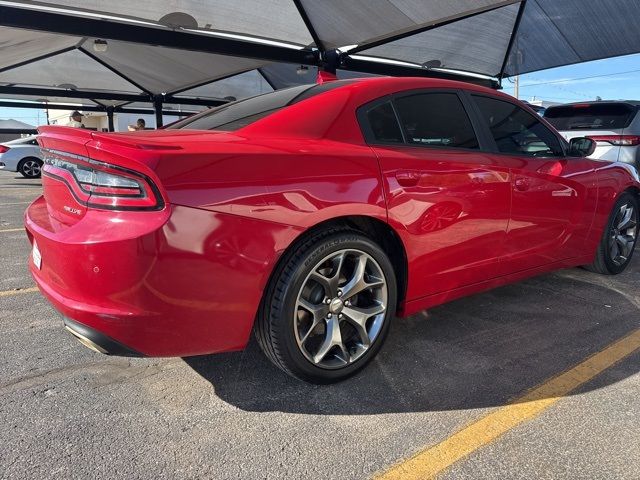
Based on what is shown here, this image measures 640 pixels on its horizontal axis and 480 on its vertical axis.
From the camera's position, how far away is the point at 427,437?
6.96 ft

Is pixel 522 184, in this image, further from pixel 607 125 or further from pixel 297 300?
pixel 607 125

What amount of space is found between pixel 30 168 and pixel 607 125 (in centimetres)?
1530

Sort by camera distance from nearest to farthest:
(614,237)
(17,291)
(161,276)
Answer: (161,276) → (17,291) → (614,237)

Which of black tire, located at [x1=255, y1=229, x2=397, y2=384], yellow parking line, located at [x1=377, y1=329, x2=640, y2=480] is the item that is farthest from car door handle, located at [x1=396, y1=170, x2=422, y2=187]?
yellow parking line, located at [x1=377, y1=329, x2=640, y2=480]

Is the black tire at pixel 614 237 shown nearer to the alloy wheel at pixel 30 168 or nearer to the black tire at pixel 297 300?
the black tire at pixel 297 300

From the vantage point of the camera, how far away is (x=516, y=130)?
11.3 ft

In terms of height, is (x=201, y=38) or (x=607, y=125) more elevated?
(x=201, y=38)

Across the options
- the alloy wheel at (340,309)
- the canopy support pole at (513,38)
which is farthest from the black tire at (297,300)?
the canopy support pole at (513,38)

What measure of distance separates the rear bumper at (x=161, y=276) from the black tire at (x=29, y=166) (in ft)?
48.4

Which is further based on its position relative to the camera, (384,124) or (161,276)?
(384,124)

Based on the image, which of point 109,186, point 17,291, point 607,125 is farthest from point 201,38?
point 109,186

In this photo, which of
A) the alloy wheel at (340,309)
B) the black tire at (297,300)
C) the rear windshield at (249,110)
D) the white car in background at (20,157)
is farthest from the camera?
the white car in background at (20,157)

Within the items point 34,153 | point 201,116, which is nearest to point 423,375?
point 201,116

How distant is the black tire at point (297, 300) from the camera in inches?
88.0
